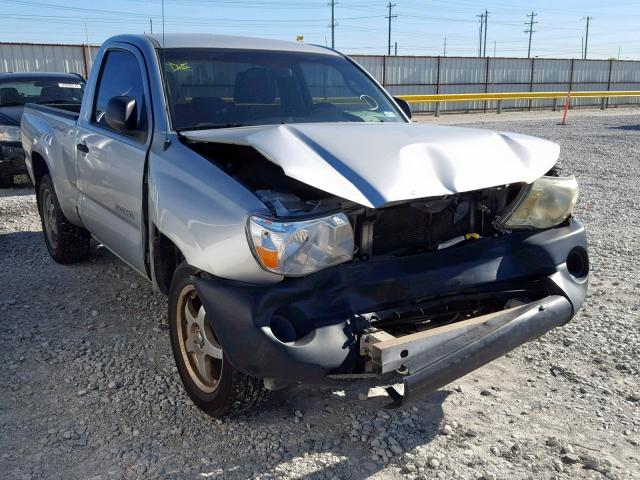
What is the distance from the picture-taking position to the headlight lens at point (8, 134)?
9000 mm

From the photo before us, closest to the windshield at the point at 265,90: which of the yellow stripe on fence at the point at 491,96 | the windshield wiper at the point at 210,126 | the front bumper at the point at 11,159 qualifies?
the windshield wiper at the point at 210,126

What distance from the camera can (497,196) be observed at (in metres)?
3.21

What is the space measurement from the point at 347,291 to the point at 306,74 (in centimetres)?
217

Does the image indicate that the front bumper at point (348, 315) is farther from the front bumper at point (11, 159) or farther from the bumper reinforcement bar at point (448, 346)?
the front bumper at point (11, 159)

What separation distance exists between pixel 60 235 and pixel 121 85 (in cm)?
184

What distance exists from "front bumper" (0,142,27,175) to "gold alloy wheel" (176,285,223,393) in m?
6.93

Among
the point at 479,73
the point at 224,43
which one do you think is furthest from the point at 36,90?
the point at 479,73

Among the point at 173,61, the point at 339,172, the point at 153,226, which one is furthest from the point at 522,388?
the point at 173,61

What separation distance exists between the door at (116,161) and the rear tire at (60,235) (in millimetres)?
836

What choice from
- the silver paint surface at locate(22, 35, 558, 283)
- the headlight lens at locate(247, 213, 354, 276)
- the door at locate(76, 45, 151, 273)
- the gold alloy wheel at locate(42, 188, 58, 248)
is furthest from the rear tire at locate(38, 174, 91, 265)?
the headlight lens at locate(247, 213, 354, 276)

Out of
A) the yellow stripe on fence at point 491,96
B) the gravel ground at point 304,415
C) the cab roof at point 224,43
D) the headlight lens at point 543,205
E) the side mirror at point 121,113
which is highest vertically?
the cab roof at point 224,43

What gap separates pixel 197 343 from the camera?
3156 mm

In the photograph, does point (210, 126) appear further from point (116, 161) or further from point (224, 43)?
point (224, 43)

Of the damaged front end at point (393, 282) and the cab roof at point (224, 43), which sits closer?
the damaged front end at point (393, 282)
